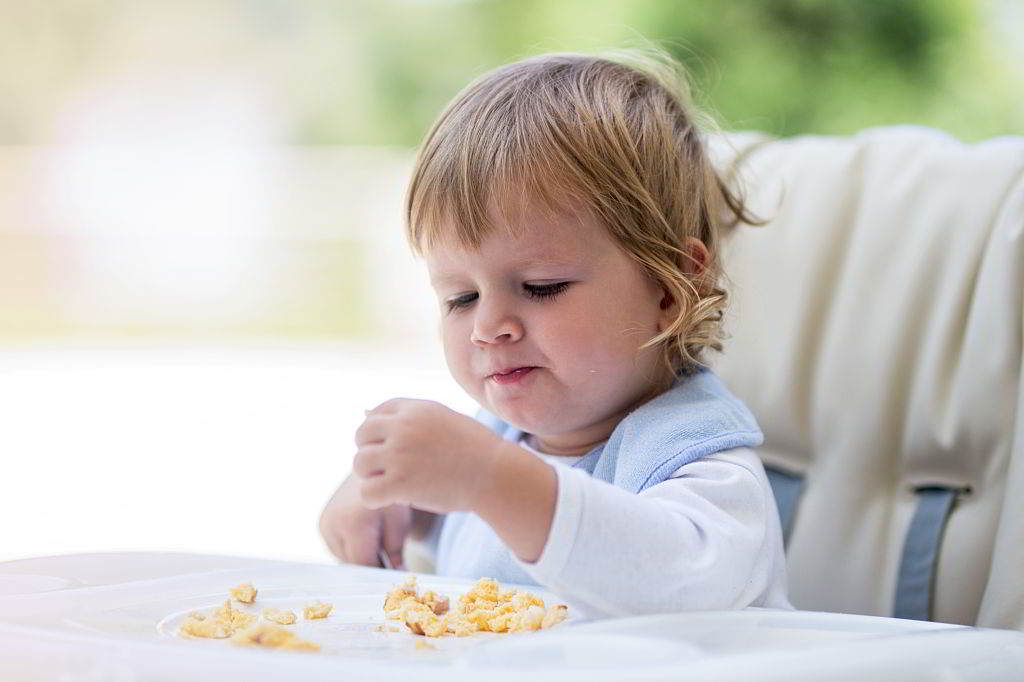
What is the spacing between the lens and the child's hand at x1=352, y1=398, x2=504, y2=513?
66cm

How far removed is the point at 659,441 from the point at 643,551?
6.4 inches

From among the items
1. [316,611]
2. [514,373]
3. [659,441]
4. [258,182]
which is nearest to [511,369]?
[514,373]

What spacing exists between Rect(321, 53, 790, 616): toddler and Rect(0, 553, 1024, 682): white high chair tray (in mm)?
50

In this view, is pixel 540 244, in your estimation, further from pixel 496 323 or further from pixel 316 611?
pixel 316 611

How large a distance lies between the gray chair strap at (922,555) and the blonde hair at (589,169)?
0.83ft

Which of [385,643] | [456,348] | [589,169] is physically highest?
[589,169]

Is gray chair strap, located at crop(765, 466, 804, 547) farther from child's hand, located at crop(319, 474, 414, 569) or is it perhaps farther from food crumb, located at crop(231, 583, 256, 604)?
food crumb, located at crop(231, 583, 256, 604)

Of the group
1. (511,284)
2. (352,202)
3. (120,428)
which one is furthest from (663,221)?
(352,202)

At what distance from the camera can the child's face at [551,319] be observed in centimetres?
84

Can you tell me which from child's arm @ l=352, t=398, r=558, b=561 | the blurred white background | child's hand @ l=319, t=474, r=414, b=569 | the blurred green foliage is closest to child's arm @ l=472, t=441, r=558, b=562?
child's arm @ l=352, t=398, r=558, b=561

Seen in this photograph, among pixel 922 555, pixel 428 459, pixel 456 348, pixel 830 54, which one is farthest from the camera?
pixel 830 54

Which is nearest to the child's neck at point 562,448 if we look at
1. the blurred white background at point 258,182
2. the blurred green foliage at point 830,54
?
the blurred white background at point 258,182

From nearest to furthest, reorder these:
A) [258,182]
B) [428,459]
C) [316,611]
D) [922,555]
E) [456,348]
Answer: [428,459] → [316,611] → [456,348] → [922,555] → [258,182]

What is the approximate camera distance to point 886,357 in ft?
3.51
